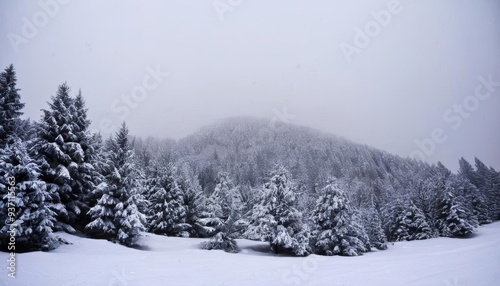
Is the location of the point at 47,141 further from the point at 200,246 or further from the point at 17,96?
the point at 200,246

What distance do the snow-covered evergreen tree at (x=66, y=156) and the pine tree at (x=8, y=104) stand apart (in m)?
3.42

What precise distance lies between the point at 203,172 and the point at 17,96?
67.7 metres

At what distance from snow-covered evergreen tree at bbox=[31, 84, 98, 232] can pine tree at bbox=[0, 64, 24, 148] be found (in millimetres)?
3424

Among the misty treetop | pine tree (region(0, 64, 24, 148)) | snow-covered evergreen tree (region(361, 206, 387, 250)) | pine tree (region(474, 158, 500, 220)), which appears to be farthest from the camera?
pine tree (region(474, 158, 500, 220))

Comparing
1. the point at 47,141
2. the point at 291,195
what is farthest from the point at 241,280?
the point at 47,141

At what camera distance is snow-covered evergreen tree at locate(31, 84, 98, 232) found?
19.1 meters

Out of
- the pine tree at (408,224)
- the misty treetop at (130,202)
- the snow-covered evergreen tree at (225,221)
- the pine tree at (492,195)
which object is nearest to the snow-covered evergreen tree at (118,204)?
the misty treetop at (130,202)

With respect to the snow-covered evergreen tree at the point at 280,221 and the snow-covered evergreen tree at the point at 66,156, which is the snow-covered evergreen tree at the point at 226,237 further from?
Answer: the snow-covered evergreen tree at the point at 66,156

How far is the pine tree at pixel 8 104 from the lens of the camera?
20.3 m

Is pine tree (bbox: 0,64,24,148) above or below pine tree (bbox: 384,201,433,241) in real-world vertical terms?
above

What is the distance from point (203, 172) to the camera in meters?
87.2

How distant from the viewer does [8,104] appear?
67.7 ft

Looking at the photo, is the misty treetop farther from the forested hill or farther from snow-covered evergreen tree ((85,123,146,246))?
the forested hill

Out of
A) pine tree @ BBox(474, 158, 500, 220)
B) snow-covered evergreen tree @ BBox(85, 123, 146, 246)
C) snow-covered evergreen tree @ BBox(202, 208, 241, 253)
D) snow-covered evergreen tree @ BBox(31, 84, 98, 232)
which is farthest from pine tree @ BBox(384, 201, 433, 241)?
snow-covered evergreen tree @ BBox(31, 84, 98, 232)
